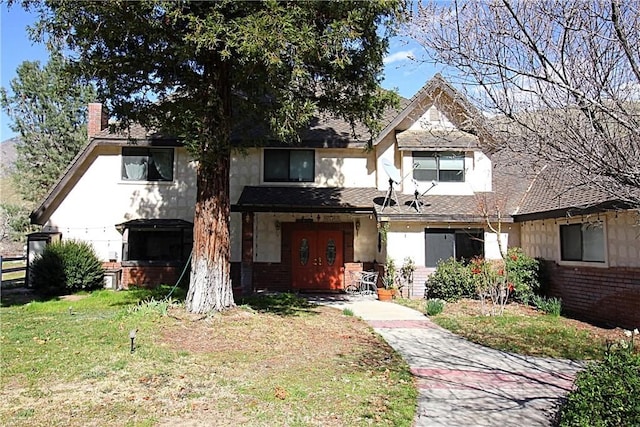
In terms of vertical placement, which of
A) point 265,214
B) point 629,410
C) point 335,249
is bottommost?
point 629,410

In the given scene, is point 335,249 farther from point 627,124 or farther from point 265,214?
point 627,124

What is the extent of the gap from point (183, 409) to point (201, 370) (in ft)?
5.09

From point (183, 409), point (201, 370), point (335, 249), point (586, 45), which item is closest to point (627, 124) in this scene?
point (586, 45)

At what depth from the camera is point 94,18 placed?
9.39 m

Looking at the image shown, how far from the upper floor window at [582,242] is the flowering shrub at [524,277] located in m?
1.07

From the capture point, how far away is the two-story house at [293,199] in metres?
17.2

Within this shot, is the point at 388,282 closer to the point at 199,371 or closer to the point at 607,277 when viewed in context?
the point at 607,277

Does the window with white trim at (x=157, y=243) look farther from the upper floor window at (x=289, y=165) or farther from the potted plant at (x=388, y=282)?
the potted plant at (x=388, y=282)

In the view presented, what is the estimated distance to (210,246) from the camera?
11211 mm

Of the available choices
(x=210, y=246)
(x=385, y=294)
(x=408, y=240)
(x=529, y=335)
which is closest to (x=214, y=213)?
(x=210, y=246)

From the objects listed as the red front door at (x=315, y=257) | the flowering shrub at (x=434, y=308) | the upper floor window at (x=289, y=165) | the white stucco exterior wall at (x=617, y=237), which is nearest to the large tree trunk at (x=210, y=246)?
the flowering shrub at (x=434, y=308)

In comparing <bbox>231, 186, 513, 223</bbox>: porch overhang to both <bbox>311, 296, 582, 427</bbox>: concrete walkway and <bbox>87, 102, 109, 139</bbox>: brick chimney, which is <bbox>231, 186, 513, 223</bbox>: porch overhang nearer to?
<bbox>311, 296, 582, 427</bbox>: concrete walkway

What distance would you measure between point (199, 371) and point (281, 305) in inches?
247

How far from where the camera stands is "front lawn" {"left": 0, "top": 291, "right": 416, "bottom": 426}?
5.62m
